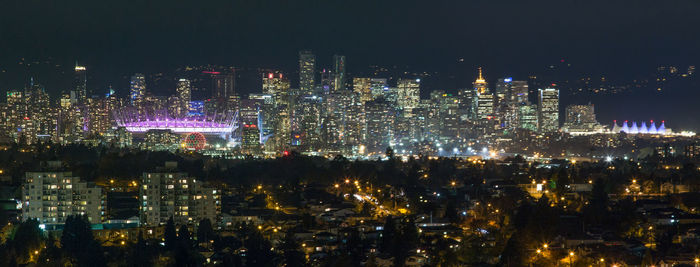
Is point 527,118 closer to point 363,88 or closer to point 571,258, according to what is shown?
point 363,88

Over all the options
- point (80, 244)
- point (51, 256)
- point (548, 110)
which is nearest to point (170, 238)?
point (80, 244)

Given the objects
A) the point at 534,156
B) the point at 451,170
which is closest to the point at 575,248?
the point at 451,170

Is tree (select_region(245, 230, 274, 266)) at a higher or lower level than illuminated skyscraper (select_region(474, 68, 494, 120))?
lower

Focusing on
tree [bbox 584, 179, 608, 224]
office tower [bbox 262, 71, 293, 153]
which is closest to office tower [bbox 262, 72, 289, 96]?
office tower [bbox 262, 71, 293, 153]

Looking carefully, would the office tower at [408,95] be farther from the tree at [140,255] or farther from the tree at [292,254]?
the tree at [292,254]

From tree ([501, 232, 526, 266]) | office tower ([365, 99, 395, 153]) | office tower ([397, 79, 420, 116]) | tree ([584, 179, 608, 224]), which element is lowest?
tree ([501, 232, 526, 266])

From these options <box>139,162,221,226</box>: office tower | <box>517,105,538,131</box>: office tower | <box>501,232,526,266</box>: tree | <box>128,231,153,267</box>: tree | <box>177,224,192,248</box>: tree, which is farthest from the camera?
<box>517,105,538,131</box>: office tower

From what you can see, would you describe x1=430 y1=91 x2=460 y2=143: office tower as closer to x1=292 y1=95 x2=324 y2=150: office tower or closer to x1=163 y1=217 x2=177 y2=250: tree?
x1=292 y1=95 x2=324 y2=150: office tower
